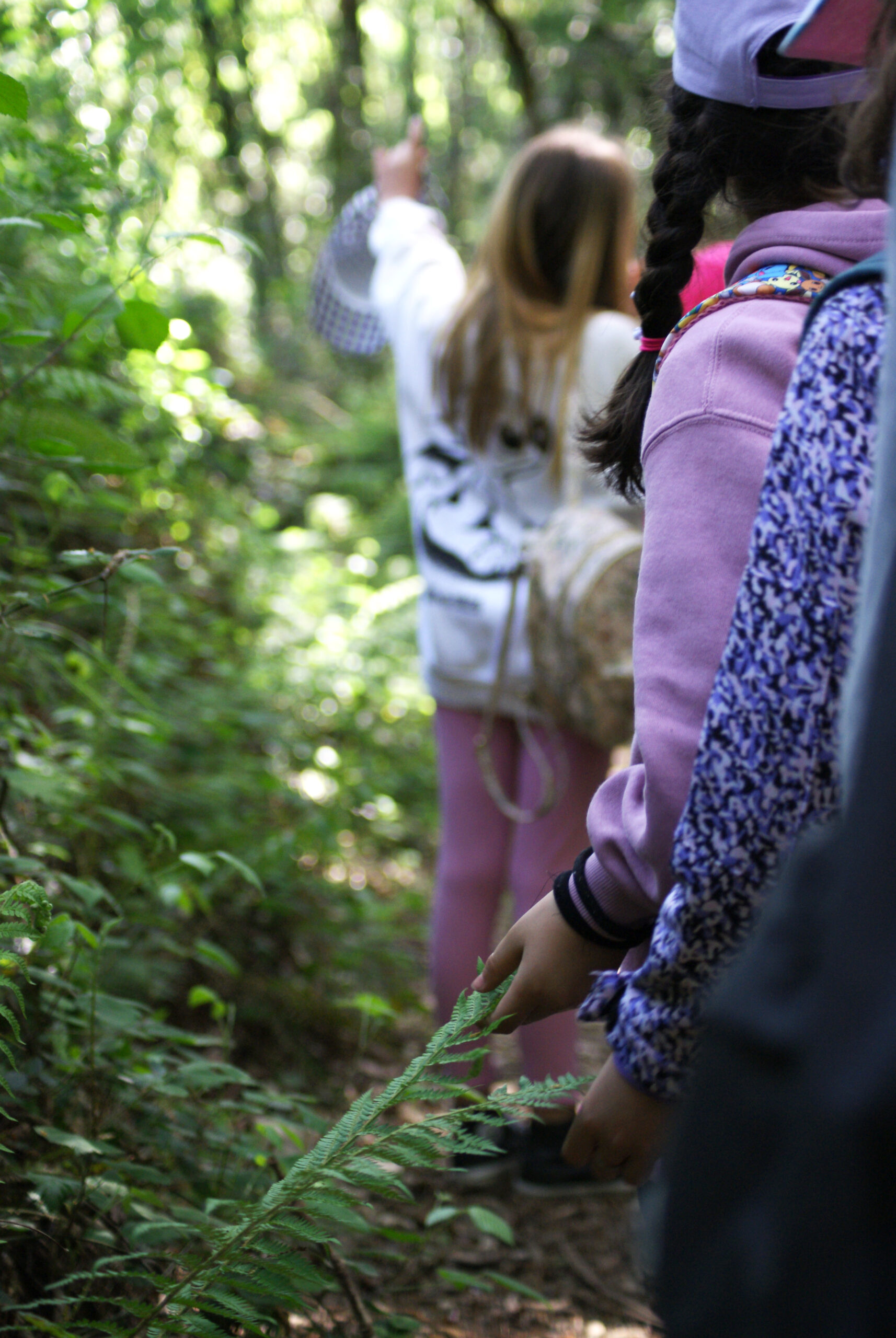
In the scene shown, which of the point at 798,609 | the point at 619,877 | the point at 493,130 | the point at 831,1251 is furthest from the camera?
the point at 493,130

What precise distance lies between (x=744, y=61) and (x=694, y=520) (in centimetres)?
46

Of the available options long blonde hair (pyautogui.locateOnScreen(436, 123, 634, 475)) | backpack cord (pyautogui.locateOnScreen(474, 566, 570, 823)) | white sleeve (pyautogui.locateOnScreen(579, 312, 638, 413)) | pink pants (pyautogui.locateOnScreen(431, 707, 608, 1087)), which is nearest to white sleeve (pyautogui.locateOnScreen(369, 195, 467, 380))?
long blonde hair (pyautogui.locateOnScreen(436, 123, 634, 475))

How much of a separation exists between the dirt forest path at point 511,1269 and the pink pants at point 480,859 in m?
0.28

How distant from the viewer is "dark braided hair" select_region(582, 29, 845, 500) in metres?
1.04

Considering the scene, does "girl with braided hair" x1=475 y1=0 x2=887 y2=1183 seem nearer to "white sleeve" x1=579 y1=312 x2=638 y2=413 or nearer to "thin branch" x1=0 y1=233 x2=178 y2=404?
"thin branch" x1=0 y1=233 x2=178 y2=404

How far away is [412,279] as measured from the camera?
2596mm

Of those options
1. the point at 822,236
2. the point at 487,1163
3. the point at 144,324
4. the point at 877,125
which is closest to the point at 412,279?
the point at 144,324

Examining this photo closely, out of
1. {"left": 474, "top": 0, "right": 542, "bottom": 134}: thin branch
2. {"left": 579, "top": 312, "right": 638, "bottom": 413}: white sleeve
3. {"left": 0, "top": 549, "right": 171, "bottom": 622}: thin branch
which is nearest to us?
{"left": 0, "top": 549, "right": 171, "bottom": 622}: thin branch

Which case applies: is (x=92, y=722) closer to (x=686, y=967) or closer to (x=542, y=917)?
(x=542, y=917)

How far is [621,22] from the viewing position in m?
5.61

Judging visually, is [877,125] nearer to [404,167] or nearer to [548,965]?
[548,965]

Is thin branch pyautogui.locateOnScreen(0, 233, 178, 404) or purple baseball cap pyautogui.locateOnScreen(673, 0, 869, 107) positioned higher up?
purple baseball cap pyautogui.locateOnScreen(673, 0, 869, 107)

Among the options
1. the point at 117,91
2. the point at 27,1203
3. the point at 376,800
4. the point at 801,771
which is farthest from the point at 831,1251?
the point at 117,91

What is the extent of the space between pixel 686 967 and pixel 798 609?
1.06ft
